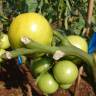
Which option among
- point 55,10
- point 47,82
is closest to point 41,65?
point 47,82

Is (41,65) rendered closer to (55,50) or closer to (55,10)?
(55,50)

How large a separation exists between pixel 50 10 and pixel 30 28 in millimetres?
1483

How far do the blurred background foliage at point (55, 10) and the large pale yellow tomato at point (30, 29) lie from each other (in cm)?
71

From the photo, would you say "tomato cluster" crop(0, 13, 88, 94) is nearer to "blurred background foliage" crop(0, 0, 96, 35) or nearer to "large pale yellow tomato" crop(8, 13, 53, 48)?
"large pale yellow tomato" crop(8, 13, 53, 48)

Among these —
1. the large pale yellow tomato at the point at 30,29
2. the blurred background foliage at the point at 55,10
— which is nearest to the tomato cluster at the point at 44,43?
the large pale yellow tomato at the point at 30,29

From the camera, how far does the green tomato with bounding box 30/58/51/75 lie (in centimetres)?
67

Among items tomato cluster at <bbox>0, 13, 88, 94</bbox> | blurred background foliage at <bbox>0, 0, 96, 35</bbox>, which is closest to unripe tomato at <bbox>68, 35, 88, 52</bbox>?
tomato cluster at <bbox>0, 13, 88, 94</bbox>

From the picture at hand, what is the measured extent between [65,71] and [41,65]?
2.3 inches

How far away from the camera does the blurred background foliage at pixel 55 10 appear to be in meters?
1.43

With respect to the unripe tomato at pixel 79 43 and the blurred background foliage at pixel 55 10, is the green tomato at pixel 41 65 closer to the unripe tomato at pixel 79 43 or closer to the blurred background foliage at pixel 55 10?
the unripe tomato at pixel 79 43

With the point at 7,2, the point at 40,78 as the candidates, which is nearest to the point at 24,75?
the point at 7,2

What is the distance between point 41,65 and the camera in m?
0.67

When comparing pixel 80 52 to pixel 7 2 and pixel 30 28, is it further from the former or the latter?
pixel 7 2

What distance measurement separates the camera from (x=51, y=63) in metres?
0.69
